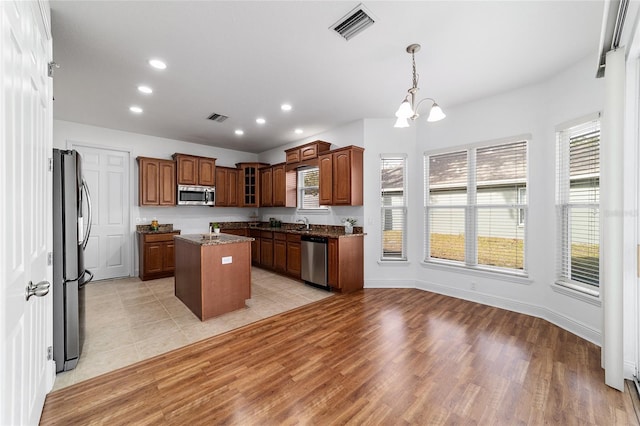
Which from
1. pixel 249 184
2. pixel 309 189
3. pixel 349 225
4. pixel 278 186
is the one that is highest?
pixel 249 184

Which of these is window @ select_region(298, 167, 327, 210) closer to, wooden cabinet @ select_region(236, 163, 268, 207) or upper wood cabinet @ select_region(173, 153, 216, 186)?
wooden cabinet @ select_region(236, 163, 268, 207)

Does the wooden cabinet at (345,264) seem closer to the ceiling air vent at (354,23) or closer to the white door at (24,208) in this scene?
the ceiling air vent at (354,23)

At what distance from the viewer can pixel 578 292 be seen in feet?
9.44

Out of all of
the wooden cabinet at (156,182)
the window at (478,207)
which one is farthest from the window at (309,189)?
the wooden cabinet at (156,182)

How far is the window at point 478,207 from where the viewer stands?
3.58 metres

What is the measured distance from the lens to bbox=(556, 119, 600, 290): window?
9.20ft

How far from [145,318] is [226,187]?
376 centimetres

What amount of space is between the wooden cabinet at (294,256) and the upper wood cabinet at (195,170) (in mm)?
2511

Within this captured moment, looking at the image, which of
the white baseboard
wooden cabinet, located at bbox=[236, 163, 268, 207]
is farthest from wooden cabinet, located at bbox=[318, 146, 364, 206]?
wooden cabinet, located at bbox=[236, 163, 268, 207]

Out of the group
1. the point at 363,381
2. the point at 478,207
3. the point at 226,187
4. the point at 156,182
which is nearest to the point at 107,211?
the point at 156,182

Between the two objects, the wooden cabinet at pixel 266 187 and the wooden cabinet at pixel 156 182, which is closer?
the wooden cabinet at pixel 156 182

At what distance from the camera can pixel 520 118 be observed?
348cm

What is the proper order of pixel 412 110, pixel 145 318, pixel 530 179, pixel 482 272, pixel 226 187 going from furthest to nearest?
pixel 226 187 < pixel 482 272 < pixel 530 179 < pixel 145 318 < pixel 412 110

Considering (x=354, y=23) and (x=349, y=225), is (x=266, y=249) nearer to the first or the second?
(x=349, y=225)
